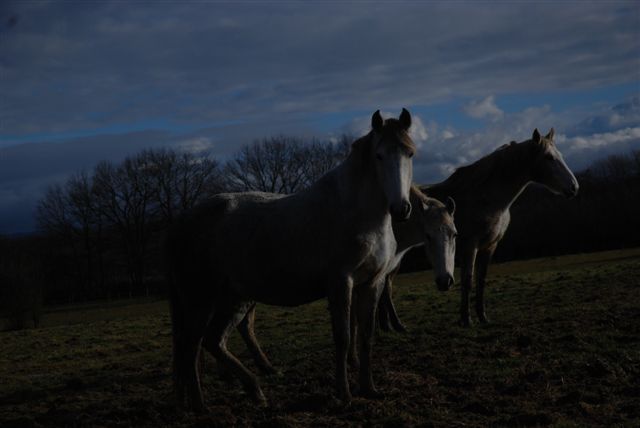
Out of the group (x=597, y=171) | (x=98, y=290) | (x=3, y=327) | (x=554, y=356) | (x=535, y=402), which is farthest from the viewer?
(x=597, y=171)

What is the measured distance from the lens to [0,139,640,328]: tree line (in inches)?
2117

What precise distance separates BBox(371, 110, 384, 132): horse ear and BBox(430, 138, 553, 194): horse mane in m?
5.57

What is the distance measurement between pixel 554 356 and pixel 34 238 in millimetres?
62289

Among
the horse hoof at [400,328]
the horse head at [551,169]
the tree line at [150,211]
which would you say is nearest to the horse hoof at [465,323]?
the horse hoof at [400,328]

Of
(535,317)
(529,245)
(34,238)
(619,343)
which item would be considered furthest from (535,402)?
(34,238)

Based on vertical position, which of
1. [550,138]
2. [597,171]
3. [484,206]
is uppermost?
[597,171]

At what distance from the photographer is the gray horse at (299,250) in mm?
6520

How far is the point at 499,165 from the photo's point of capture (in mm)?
11727

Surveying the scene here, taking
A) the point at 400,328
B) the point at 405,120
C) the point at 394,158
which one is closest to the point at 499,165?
the point at 400,328

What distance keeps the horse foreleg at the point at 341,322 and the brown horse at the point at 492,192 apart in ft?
14.7

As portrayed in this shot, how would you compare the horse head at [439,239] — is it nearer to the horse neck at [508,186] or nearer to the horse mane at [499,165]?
the horse neck at [508,186]

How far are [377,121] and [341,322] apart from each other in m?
2.12

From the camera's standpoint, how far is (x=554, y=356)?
325 inches

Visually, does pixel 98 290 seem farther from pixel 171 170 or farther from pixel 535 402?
pixel 535 402
